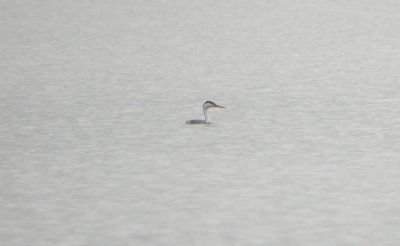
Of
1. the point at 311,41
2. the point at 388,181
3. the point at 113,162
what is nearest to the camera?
the point at 388,181

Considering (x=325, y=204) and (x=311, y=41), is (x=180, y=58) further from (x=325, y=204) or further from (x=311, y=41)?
(x=325, y=204)

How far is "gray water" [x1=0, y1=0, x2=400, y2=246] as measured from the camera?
657cm

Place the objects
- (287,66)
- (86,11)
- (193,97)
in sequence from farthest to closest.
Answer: (86,11)
(287,66)
(193,97)

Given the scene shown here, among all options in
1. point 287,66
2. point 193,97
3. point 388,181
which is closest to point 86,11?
point 287,66

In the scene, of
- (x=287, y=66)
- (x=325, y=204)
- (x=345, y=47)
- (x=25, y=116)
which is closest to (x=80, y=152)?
(x=25, y=116)

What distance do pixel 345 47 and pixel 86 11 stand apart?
11223mm

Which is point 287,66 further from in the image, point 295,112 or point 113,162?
point 113,162

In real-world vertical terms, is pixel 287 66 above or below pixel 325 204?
above

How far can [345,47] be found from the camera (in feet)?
63.2

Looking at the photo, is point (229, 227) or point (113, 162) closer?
point (229, 227)

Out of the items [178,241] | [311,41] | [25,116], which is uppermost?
[311,41]

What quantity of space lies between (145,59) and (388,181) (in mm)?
10029

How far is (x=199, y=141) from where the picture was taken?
9.72 meters

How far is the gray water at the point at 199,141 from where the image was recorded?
6.57 m
